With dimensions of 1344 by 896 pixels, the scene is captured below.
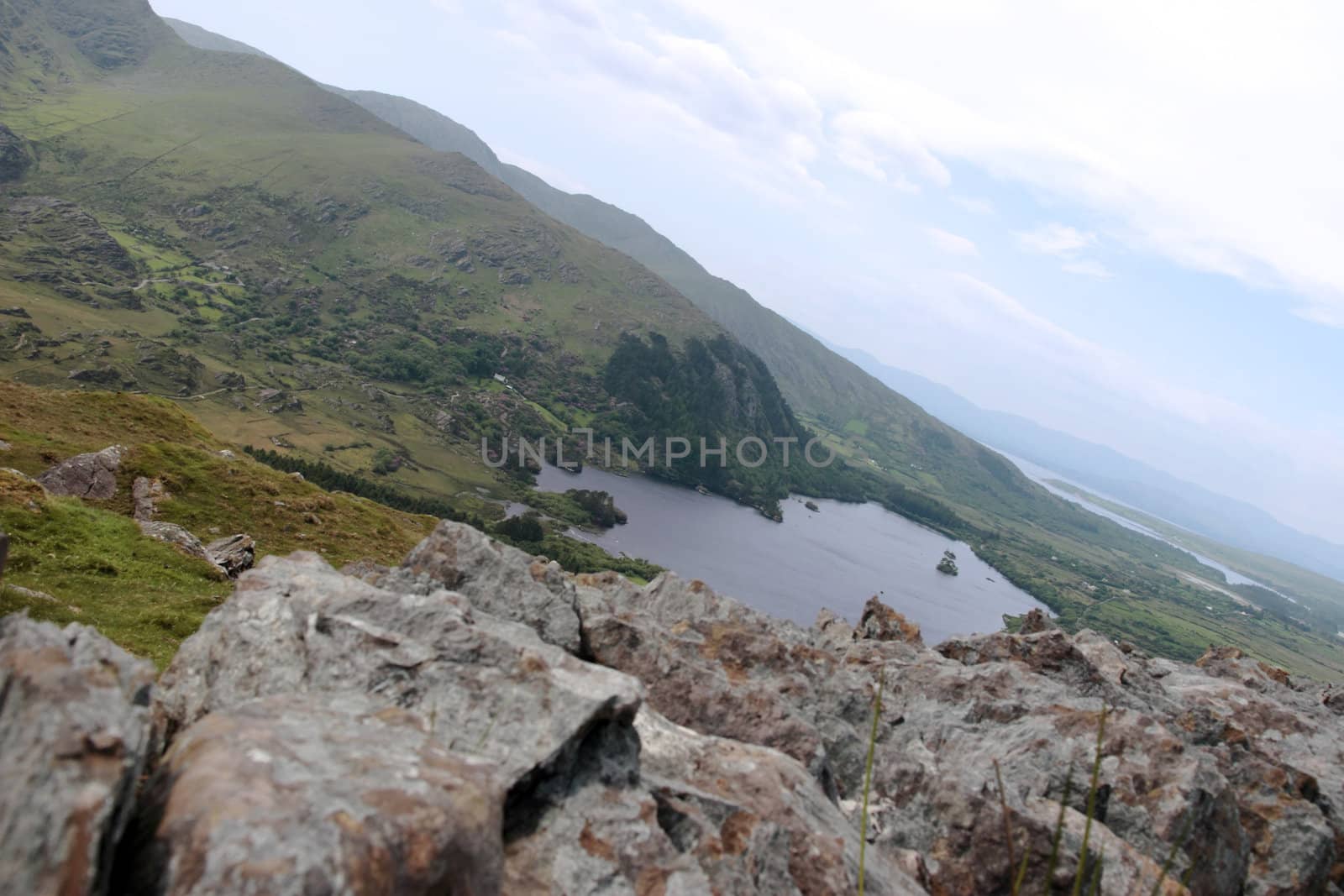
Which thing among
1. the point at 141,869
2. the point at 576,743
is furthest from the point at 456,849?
the point at 576,743

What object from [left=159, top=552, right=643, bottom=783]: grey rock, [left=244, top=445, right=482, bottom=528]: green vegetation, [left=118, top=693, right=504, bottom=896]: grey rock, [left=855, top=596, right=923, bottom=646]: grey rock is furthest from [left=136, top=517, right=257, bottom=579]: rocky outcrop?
[left=244, top=445, right=482, bottom=528]: green vegetation

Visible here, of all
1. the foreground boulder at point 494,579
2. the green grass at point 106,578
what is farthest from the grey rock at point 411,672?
the green grass at point 106,578

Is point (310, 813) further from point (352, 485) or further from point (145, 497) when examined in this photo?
point (352, 485)

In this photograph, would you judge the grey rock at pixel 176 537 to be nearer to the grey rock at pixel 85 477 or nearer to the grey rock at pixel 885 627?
the grey rock at pixel 85 477

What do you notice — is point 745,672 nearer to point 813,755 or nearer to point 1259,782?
point 813,755

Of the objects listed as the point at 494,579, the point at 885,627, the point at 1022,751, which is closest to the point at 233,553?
the point at 494,579
